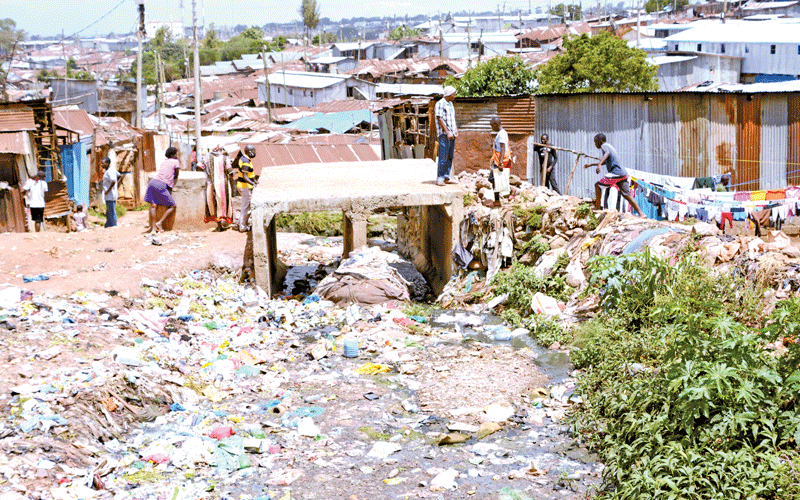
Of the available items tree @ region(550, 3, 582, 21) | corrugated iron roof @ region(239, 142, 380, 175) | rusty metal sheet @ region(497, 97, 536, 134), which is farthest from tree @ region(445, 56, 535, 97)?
tree @ region(550, 3, 582, 21)

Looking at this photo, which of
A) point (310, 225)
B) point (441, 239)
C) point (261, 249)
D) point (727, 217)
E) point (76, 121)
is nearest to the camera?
point (261, 249)

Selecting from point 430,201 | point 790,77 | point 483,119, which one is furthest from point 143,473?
point 790,77

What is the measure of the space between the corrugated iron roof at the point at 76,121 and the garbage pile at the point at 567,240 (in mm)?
13624

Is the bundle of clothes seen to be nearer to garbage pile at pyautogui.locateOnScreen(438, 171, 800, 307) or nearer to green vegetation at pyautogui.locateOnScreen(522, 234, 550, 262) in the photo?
garbage pile at pyautogui.locateOnScreen(438, 171, 800, 307)

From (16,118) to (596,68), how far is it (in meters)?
17.0

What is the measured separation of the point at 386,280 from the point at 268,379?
300 centimetres

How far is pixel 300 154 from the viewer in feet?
59.1

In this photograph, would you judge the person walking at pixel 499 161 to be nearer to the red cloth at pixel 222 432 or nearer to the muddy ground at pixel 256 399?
the muddy ground at pixel 256 399

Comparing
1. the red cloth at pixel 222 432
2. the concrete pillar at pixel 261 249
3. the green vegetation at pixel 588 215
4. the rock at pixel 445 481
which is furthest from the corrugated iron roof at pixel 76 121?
the rock at pixel 445 481

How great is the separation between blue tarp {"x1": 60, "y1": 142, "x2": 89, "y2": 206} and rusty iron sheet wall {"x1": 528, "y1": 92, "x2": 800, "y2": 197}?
10597 millimetres

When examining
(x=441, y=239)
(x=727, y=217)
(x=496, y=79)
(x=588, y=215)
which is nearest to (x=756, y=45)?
(x=496, y=79)

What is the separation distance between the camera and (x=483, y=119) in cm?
1509

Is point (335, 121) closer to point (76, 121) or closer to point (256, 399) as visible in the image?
point (76, 121)

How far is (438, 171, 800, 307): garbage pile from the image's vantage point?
7.97m
